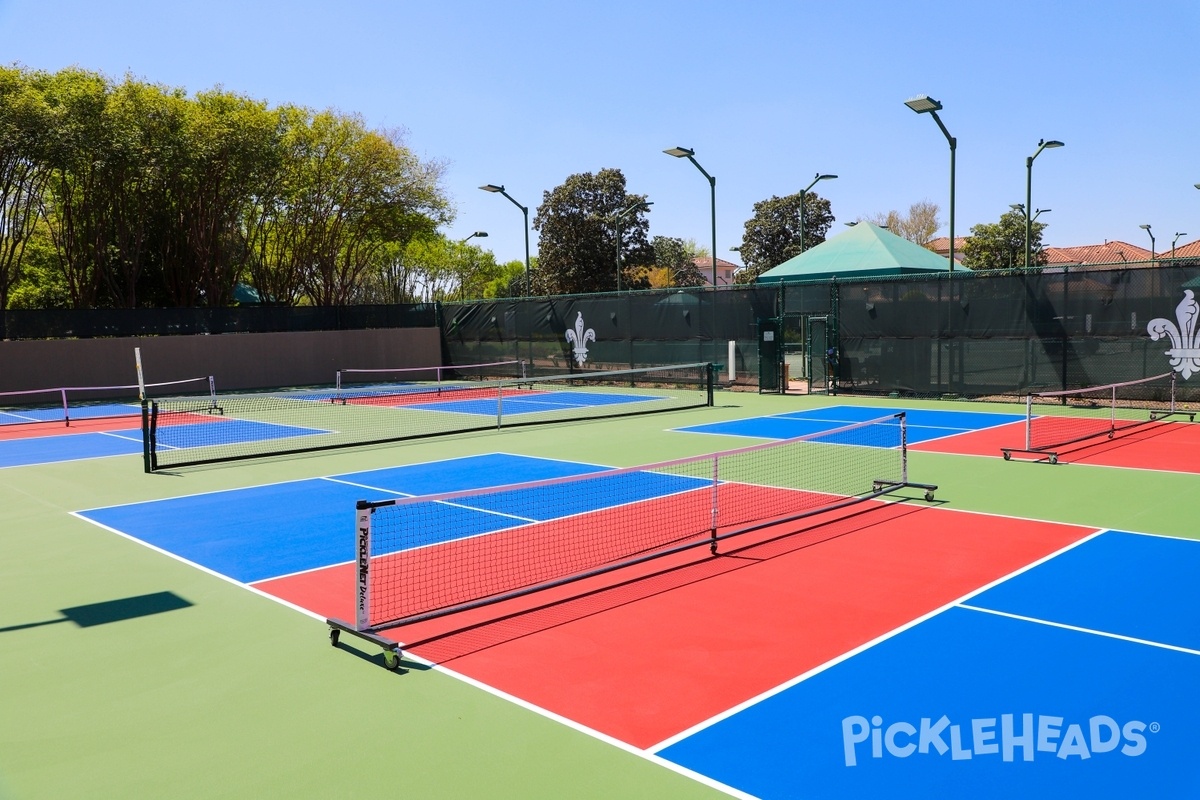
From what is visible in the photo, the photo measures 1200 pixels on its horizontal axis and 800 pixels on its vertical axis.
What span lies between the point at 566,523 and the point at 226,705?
4.78 metres

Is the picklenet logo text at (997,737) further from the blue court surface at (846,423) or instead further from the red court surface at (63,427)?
the red court surface at (63,427)

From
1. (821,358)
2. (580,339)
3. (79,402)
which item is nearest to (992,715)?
(821,358)

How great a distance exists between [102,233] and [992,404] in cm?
2938

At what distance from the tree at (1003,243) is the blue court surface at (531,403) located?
150 ft

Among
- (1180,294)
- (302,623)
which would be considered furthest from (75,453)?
(1180,294)

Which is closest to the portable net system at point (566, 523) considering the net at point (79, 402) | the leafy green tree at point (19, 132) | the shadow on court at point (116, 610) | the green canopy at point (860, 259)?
the shadow on court at point (116, 610)

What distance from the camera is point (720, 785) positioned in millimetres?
4312

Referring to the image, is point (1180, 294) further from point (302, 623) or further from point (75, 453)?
point (75, 453)

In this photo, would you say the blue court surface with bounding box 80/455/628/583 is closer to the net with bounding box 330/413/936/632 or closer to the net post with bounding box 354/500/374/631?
the net with bounding box 330/413/936/632

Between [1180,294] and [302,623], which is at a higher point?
[1180,294]

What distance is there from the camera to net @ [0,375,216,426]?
77.1ft

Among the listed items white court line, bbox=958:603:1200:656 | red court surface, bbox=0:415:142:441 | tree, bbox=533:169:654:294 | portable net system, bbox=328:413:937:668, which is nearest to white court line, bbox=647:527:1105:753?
white court line, bbox=958:603:1200:656

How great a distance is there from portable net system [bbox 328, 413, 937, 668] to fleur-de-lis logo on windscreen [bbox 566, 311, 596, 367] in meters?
17.1

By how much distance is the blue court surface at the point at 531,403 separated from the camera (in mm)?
22938
